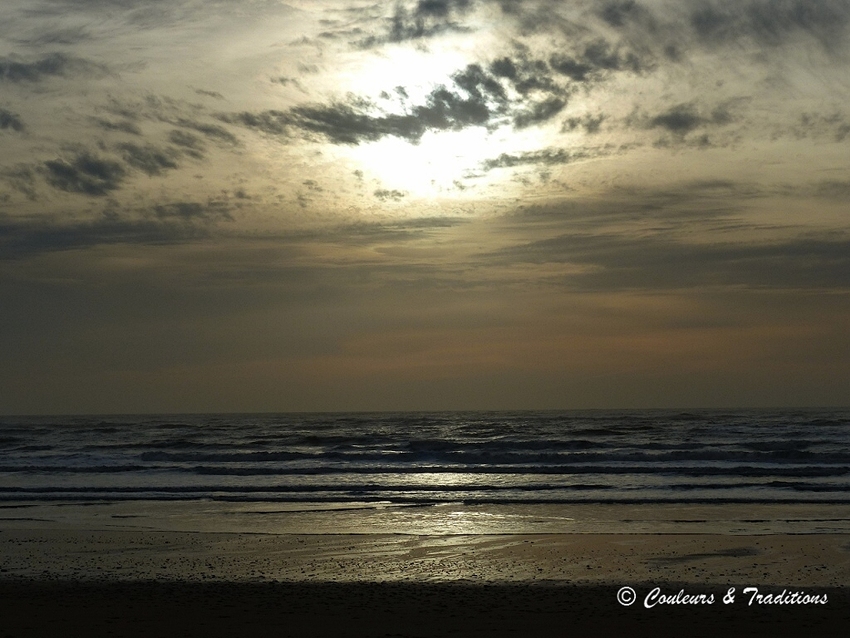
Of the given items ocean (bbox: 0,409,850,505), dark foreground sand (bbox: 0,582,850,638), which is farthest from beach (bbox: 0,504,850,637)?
ocean (bbox: 0,409,850,505)

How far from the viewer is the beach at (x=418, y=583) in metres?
10.1

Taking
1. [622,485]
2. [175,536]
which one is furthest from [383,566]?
[622,485]

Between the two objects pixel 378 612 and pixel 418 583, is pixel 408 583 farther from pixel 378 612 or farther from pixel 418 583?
pixel 378 612

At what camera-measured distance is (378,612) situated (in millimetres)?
10562

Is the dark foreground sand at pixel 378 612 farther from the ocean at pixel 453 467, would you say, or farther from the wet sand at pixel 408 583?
the ocean at pixel 453 467

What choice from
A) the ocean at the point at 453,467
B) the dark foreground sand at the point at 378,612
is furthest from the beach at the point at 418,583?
the ocean at the point at 453,467

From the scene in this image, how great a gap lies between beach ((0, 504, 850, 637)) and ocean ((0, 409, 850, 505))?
22.1 ft

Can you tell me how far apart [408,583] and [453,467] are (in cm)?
2374

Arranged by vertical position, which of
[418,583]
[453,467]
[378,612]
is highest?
[453,467]

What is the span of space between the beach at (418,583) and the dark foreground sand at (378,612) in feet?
0.10

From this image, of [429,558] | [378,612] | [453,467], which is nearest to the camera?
[378,612]

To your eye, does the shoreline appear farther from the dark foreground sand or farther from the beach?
the dark foreground sand

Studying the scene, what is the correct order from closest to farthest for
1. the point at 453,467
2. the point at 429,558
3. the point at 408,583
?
1. the point at 408,583
2. the point at 429,558
3. the point at 453,467

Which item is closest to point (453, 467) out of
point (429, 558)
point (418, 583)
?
point (429, 558)
